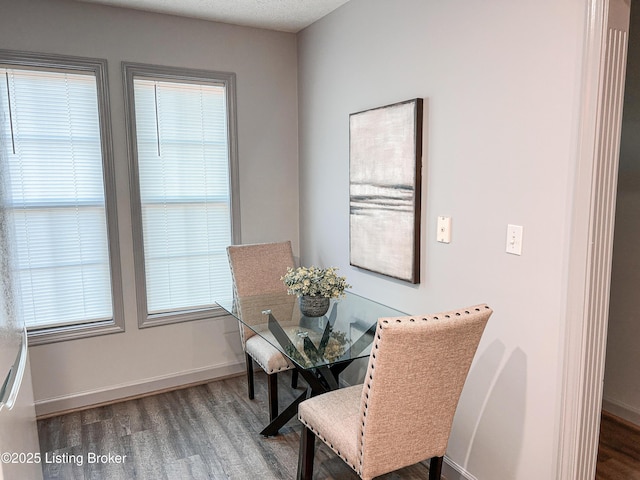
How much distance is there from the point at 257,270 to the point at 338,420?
1.49 m

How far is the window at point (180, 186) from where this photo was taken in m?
3.10

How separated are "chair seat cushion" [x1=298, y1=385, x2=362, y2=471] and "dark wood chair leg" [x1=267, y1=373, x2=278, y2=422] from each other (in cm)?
73

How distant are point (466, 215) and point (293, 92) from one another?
196 cm

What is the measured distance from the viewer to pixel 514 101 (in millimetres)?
1842

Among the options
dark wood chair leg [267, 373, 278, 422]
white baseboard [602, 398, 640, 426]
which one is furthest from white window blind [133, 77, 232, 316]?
white baseboard [602, 398, 640, 426]

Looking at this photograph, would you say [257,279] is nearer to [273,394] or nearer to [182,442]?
[273,394]

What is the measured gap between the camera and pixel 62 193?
2.92 metres

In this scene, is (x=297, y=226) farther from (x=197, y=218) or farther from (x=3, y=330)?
(x=3, y=330)

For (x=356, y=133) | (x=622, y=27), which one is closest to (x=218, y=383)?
(x=356, y=133)

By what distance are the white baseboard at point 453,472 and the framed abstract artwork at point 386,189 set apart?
92 cm

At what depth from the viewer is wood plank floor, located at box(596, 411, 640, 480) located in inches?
90.3

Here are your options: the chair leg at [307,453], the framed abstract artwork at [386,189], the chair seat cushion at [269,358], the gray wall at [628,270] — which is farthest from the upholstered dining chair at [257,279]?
the gray wall at [628,270]

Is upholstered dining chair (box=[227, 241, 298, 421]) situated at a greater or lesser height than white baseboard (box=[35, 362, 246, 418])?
greater

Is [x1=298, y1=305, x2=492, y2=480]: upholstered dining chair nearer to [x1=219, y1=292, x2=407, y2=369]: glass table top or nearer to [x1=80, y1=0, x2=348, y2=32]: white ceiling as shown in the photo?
[x1=219, y1=292, x2=407, y2=369]: glass table top
